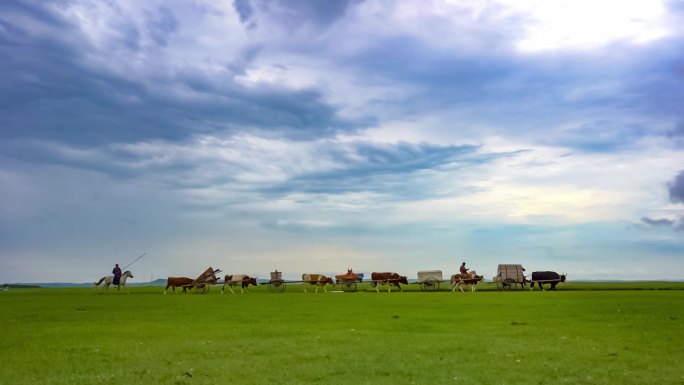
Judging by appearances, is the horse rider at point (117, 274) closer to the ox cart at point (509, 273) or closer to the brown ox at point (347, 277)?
the brown ox at point (347, 277)

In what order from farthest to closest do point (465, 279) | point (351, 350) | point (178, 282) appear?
point (178, 282)
point (465, 279)
point (351, 350)

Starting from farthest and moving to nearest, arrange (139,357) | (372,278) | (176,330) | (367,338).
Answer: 1. (372,278)
2. (176,330)
3. (367,338)
4. (139,357)

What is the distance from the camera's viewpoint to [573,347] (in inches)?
495

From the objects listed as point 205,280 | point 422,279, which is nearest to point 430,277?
point 422,279

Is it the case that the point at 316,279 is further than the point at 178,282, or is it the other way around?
the point at 316,279

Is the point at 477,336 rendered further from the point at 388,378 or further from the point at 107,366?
the point at 107,366

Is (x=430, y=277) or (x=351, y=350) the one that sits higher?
(x=430, y=277)

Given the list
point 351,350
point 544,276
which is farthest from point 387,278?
point 351,350

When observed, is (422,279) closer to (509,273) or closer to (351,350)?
(509,273)

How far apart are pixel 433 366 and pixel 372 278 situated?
4056cm

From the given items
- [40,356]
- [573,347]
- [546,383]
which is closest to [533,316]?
[573,347]

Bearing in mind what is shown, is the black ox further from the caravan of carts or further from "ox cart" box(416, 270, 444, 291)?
"ox cart" box(416, 270, 444, 291)

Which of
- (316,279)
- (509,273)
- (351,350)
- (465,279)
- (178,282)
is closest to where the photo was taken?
(351,350)

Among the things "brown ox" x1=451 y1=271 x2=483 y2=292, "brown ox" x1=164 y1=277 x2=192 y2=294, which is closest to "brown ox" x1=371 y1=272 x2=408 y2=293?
"brown ox" x1=451 y1=271 x2=483 y2=292
